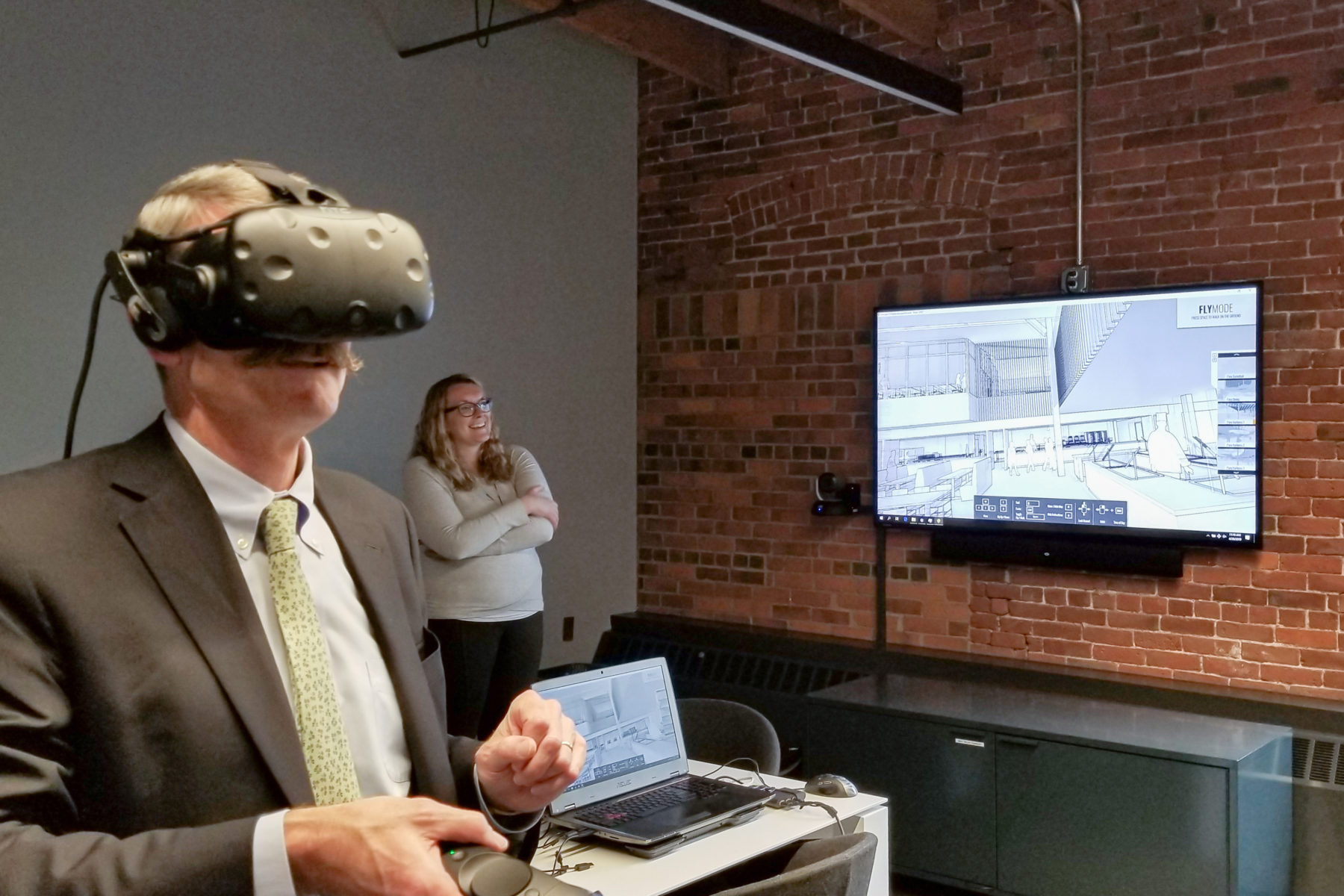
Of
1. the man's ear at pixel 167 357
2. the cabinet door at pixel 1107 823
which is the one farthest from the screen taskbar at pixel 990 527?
the man's ear at pixel 167 357

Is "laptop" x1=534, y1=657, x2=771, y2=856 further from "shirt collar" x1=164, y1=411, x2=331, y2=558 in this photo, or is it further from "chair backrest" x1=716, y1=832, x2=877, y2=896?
"shirt collar" x1=164, y1=411, x2=331, y2=558

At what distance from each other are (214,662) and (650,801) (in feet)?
5.72

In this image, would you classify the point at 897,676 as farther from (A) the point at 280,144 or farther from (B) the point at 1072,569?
(A) the point at 280,144

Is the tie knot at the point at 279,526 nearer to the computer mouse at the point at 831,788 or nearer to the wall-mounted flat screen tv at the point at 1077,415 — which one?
the computer mouse at the point at 831,788

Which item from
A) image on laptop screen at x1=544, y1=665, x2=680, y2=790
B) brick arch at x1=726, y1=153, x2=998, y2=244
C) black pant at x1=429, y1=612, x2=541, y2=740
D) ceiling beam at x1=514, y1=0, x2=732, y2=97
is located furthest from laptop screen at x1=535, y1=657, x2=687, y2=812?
ceiling beam at x1=514, y1=0, x2=732, y2=97

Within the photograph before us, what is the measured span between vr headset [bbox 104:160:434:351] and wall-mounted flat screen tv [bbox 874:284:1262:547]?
381 centimetres

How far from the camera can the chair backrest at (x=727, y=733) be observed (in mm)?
3182

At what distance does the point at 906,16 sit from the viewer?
16.0ft

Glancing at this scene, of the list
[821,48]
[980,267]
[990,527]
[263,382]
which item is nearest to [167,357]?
[263,382]

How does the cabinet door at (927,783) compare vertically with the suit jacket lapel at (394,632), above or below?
below

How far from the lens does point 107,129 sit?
13.1 feet

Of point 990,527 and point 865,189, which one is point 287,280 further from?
point 865,189

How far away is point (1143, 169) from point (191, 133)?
138 inches

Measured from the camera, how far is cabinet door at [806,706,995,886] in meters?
3.86
